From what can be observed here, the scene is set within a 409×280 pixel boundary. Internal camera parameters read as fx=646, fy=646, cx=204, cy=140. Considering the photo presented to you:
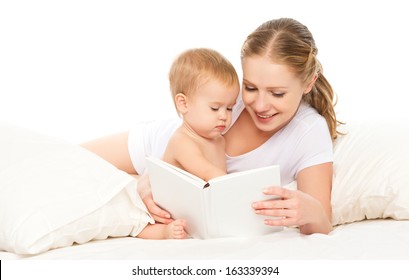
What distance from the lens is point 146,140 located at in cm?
251

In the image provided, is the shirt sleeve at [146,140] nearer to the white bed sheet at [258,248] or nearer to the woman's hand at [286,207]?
the white bed sheet at [258,248]

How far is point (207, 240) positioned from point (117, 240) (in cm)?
28

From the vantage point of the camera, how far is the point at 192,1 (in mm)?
3041

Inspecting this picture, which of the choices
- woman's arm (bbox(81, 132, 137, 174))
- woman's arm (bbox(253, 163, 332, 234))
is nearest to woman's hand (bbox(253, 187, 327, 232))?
woman's arm (bbox(253, 163, 332, 234))

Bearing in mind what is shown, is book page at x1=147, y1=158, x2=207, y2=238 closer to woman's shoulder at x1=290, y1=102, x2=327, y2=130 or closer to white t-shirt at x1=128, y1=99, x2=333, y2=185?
white t-shirt at x1=128, y1=99, x2=333, y2=185

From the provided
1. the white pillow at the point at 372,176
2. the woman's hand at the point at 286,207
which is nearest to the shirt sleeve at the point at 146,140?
the white pillow at the point at 372,176

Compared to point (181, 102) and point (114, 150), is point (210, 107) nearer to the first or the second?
point (181, 102)

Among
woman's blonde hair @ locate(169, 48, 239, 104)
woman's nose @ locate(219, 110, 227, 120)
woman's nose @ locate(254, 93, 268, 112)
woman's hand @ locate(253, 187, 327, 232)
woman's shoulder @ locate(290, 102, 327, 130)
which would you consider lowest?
woman's hand @ locate(253, 187, 327, 232)

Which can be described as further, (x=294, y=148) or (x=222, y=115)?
(x=294, y=148)

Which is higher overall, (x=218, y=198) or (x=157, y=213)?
(x=218, y=198)

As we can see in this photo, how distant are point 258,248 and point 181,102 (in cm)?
57

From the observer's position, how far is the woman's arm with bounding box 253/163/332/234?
175 centimetres

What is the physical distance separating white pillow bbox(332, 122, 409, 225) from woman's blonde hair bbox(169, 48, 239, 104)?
0.51m

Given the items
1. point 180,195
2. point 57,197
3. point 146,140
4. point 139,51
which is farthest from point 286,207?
point 139,51
